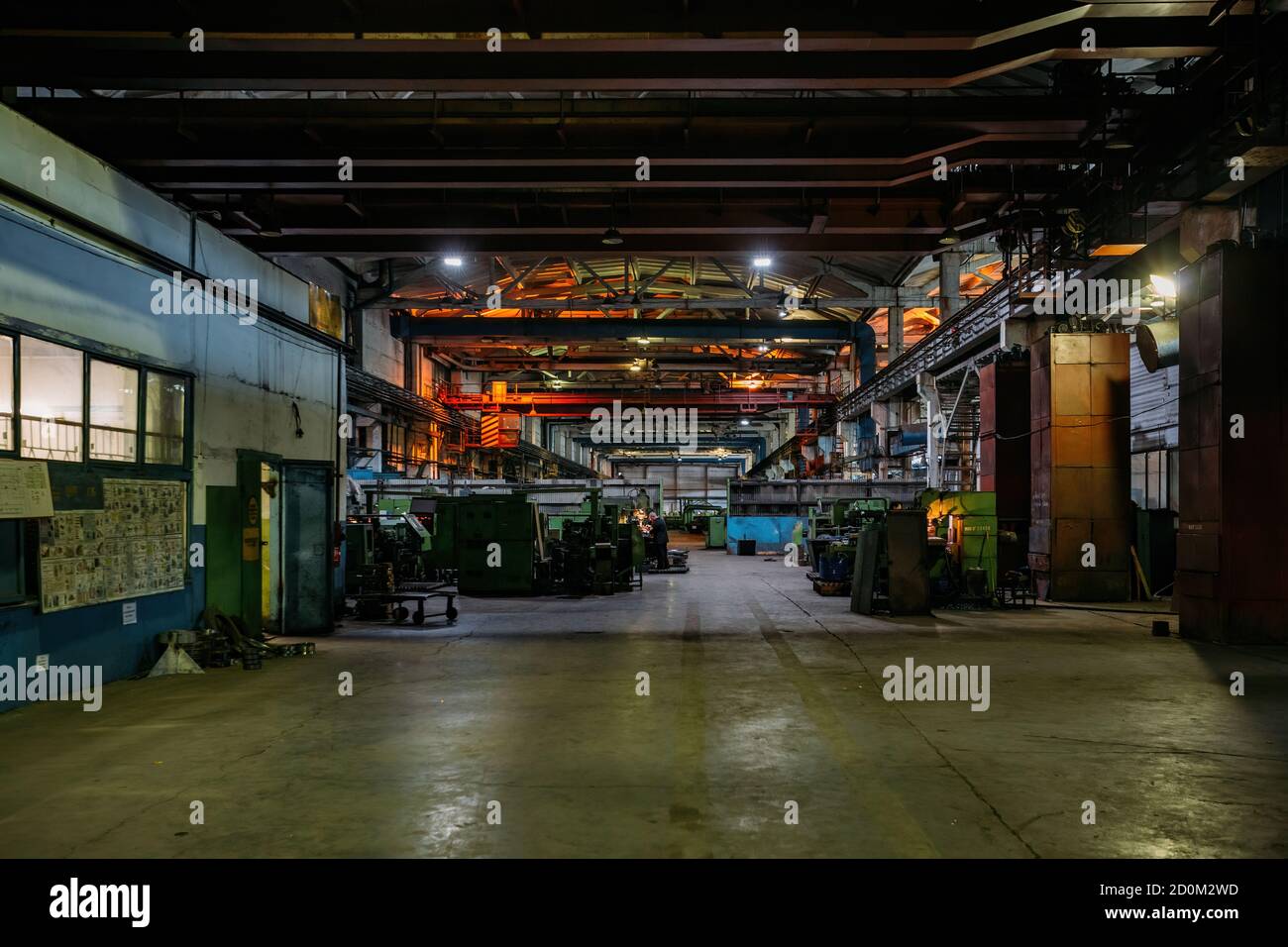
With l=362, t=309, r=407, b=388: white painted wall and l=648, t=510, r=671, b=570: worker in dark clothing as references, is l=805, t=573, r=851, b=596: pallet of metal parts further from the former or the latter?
l=362, t=309, r=407, b=388: white painted wall

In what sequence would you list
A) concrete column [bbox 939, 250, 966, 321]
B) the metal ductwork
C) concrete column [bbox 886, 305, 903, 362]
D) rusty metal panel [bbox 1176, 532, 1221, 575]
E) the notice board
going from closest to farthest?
the notice board < rusty metal panel [bbox 1176, 532, 1221, 575] < the metal ductwork < concrete column [bbox 939, 250, 966, 321] < concrete column [bbox 886, 305, 903, 362]

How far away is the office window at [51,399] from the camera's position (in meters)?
6.36

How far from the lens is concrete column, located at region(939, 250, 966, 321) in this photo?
66.7 feet

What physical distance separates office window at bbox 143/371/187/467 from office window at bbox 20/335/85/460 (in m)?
0.97

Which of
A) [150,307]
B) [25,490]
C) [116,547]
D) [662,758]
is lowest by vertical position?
[662,758]

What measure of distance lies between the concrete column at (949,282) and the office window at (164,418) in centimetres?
1793

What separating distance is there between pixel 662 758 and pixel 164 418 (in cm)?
665

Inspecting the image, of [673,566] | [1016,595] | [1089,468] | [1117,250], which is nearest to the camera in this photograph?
[1117,250]

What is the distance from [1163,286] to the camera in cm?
1461

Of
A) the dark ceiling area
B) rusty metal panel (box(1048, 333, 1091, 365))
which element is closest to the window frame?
the dark ceiling area

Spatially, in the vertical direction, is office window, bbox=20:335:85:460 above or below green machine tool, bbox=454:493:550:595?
above

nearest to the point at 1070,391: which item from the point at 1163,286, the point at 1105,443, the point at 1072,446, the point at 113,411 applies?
the point at 1072,446

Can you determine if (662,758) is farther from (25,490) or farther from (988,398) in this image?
(988,398)

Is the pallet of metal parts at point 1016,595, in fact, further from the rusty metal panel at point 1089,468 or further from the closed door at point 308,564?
the closed door at point 308,564
